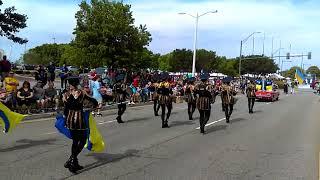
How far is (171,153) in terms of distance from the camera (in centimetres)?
1116

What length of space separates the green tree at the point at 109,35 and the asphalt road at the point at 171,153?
60.3 ft

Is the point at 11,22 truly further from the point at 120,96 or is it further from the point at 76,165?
the point at 76,165

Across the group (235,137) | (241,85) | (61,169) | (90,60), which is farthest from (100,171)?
(241,85)

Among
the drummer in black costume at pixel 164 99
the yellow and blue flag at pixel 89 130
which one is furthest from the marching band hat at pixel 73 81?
the drummer in black costume at pixel 164 99

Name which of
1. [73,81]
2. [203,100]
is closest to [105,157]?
[73,81]

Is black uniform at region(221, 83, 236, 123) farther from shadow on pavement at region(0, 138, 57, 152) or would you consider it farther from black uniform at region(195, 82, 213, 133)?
shadow on pavement at region(0, 138, 57, 152)

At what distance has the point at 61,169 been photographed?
8891 mm

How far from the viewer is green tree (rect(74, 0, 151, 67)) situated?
115ft

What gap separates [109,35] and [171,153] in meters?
24.7

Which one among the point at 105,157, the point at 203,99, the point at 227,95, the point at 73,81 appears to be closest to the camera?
the point at 73,81

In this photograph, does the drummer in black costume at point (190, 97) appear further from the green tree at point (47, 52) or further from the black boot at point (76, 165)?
the green tree at point (47, 52)

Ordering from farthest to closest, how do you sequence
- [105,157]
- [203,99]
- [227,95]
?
1. [227,95]
2. [203,99]
3. [105,157]

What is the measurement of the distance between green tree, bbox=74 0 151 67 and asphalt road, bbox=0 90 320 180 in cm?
1837

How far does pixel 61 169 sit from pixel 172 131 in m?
6.94
